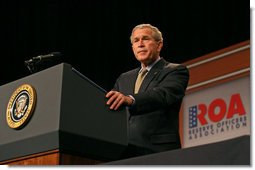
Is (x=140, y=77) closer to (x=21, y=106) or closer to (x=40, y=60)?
(x=40, y=60)

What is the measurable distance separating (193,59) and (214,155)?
272 cm

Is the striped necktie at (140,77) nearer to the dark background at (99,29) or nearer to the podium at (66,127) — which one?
the podium at (66,127)

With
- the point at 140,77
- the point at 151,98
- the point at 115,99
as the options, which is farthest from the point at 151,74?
the point at 115,99

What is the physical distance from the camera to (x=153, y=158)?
1.10 meters

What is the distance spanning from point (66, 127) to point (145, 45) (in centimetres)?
53

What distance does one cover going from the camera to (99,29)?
344 cm

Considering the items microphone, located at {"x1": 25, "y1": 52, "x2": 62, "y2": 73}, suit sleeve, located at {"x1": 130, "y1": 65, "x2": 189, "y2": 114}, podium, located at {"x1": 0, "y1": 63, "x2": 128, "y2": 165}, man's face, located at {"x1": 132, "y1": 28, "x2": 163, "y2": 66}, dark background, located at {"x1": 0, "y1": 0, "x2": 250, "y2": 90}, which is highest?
dark background, located at {"x1": 0, "y1": 0, "x2": 250, "y2": 90}

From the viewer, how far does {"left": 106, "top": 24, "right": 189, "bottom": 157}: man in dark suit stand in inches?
58.6

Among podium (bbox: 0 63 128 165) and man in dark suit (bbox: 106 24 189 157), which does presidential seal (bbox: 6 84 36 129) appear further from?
man in dark suit (bbox: 106 24 189 157)

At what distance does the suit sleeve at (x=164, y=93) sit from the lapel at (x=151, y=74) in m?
0.02

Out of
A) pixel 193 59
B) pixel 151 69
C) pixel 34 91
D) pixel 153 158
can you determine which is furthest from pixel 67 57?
pixel 153 158

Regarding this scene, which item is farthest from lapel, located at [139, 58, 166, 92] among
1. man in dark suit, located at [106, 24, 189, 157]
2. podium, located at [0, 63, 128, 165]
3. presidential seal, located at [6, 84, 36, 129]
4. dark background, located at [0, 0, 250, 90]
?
dark background, located at [0, 0, 250, 90]

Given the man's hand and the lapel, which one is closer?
the man's hand

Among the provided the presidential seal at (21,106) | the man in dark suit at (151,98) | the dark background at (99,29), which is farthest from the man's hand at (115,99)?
the dark background at (99,29)
